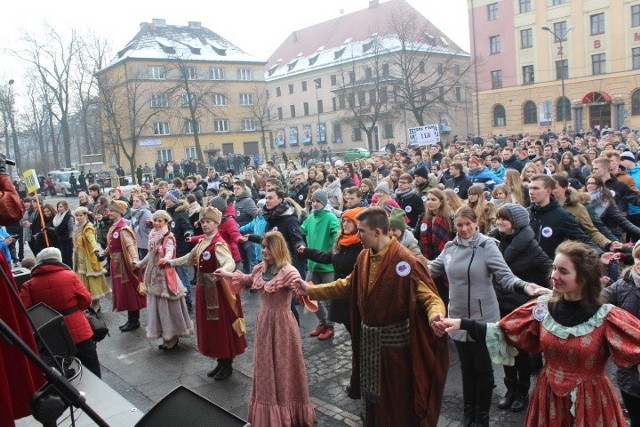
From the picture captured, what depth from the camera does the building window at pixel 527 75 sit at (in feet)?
171


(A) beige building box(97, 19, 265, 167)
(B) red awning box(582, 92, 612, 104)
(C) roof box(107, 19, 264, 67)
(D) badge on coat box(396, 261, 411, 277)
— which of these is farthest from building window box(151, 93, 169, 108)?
(D) badge on coat box(396, 261, 411, 277)

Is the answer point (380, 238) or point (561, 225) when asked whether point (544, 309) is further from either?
point (561, 225)

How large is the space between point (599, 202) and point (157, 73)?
5859 centimetres

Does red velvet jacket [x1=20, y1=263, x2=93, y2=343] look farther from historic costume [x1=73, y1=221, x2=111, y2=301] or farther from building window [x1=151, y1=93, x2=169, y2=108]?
building window [x1=151, y1=93, x2=169, y2=108]

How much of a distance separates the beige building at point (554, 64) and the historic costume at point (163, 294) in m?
42.2

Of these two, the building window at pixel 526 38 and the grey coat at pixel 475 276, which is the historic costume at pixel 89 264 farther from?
the building window at pixel 526 38

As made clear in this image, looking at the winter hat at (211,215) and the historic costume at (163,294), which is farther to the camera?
the historic costume at (163,294)

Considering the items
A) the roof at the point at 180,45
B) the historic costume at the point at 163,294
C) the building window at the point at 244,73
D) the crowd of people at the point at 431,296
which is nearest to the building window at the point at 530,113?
the roof at the point at 180,45

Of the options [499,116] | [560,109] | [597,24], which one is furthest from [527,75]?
[597,24]

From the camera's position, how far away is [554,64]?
1982 inches

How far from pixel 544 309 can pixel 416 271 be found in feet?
3.41

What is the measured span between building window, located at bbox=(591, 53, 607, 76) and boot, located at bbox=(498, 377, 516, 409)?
50.0 metres

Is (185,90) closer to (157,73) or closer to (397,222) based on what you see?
(157,73)

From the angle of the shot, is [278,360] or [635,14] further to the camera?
[635,14]
